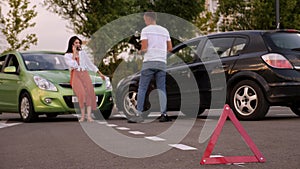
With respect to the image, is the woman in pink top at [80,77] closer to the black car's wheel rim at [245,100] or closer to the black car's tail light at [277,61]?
the black car's wheel rim at [245,100]

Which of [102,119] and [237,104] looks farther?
[102,119]

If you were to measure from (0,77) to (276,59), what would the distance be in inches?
228

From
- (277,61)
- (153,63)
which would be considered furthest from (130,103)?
(277,61)

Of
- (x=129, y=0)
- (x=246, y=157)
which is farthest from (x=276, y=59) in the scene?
(x=129, y=0)

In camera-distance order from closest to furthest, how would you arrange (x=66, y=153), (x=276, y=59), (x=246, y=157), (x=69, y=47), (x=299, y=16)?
(x=246, y=157), (x=66, y=153), (x=276, y=59), (x=69, y=47), (x=299, y=16)

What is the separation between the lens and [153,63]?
11.2m

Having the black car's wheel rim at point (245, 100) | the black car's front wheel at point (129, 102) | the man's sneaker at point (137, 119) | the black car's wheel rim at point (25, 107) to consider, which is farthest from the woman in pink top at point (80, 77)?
the black car's wheel rim at point (245, 100)

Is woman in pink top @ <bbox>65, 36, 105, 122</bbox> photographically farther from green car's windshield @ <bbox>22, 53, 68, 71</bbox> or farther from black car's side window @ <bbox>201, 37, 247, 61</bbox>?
black car's side window @ <bbox>201, 37, 247, 61</bbox>

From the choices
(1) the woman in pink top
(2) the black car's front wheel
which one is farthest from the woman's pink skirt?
(2) the black car's front wheel

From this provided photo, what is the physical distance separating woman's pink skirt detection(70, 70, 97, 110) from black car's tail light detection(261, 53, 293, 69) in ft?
10.7

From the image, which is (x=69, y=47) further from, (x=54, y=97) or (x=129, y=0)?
(x=129, y=0)

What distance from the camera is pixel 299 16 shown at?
113 feet

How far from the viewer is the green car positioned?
12.1 m

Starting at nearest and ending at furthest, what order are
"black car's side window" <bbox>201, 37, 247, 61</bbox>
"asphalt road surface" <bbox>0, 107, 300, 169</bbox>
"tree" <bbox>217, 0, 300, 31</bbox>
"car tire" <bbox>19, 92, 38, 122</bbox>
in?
"asphalt road surface" <bbox>0, 107, 300, 169</bbox> → "black car's side window" <bbox>201, 37, 247, 61</bbox> → "car tire" <bbox>19, 92, 38, 122</bbox> → "tree" <bbox>217, 0, 300, 31</bbox>
